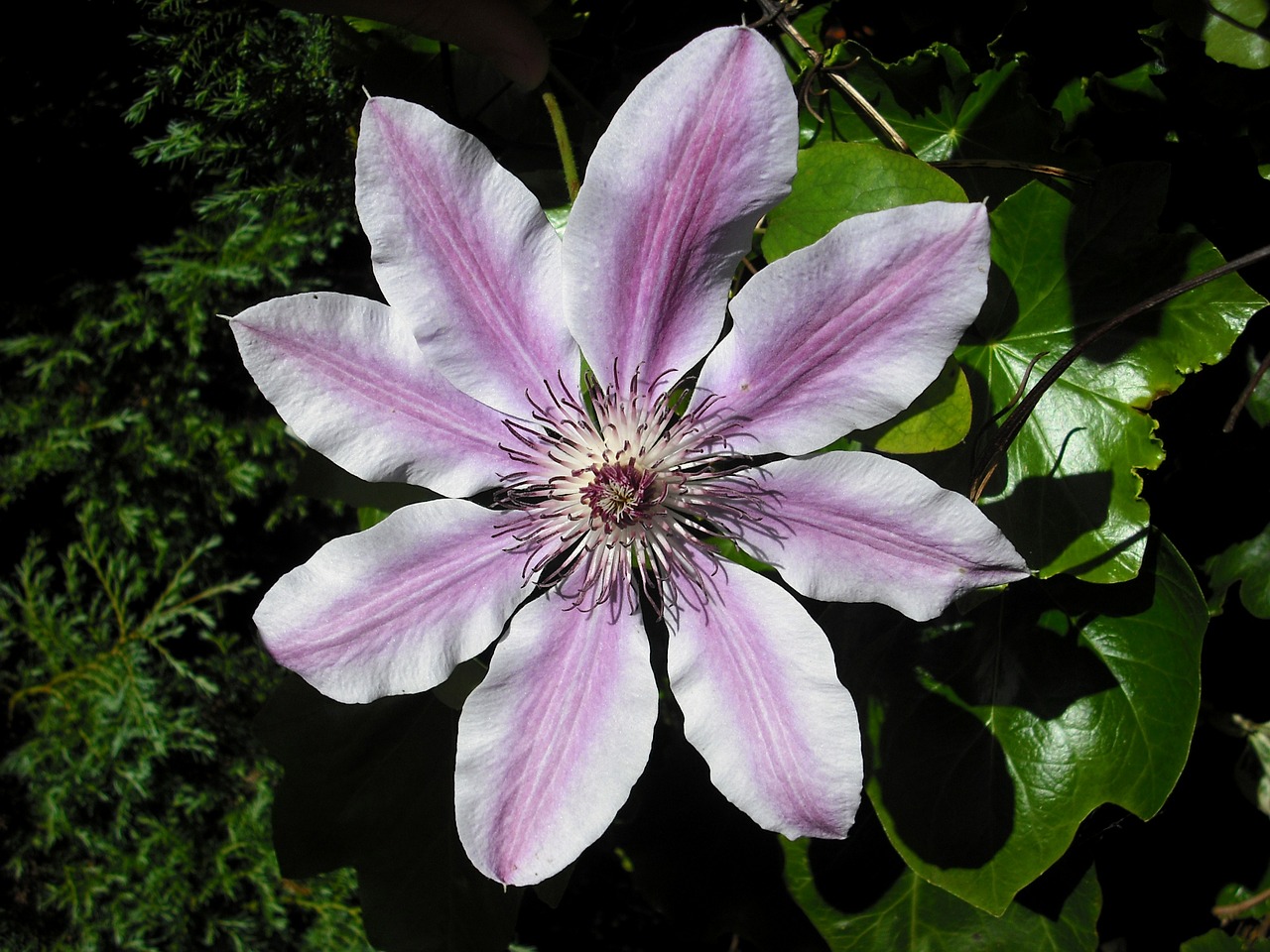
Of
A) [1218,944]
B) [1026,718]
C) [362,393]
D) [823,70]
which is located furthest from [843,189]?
[1218,944]

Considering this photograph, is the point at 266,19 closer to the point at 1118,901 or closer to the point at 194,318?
the point at 194,318

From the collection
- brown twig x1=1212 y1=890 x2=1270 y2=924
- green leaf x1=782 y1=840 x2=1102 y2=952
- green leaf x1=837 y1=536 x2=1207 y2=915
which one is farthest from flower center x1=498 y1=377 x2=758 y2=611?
brown twig x1=1212 y1=890 x2=1270 y2=924

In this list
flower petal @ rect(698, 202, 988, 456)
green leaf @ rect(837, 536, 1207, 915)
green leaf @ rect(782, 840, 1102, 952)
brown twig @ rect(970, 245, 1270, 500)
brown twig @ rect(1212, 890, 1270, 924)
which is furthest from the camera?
Result: brown twig @ rect(1212, 890, 1270, 924)

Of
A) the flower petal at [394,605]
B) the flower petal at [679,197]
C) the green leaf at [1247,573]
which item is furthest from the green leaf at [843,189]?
the green leaf at [1247,573]

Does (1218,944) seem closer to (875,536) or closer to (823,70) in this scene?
(875,536)

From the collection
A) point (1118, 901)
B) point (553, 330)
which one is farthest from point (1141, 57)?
point (1118, 901)

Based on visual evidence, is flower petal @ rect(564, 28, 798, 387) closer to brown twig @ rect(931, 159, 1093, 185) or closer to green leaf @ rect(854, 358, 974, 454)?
green leaf @ rect(854, 358, 974, 454)
